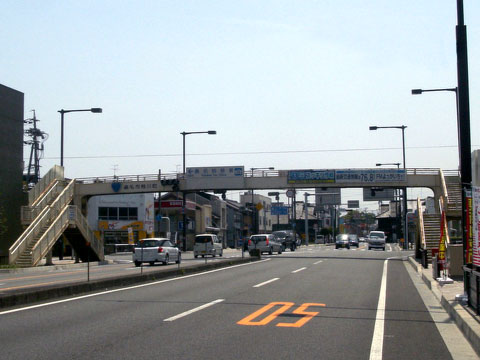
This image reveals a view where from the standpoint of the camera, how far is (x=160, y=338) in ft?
28.8

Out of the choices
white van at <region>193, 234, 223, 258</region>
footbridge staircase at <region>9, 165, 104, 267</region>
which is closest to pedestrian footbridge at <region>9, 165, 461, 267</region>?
footbridge staircase at <region>9, 165, 104, 267</region>

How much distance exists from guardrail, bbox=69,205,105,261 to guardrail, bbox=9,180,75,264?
1.12 meters

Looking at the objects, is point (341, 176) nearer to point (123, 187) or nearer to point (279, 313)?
point (123, 187)

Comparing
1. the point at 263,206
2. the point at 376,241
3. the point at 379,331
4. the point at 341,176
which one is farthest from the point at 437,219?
the point at 263,206

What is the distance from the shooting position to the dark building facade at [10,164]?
3534cm

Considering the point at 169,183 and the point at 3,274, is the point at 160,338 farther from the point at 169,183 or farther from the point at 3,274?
the point at 169,183

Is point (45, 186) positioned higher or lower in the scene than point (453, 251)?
higher

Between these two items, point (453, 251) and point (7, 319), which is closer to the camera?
point (7, 319)

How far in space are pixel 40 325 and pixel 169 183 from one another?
116 feet

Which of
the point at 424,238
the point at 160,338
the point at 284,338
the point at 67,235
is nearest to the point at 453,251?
the point at 424,238

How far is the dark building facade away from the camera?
35.3 metres

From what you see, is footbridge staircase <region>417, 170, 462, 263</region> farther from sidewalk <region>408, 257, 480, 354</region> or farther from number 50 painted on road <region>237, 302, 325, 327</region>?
number 50 painted on road <region>237, 302, 325, 327</region>

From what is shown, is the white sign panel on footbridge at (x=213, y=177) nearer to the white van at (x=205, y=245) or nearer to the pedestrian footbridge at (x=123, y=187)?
the pedestrian footbridge at (x=123, y=187)

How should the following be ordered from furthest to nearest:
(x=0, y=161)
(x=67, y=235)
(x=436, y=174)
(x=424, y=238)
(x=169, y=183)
A: (x=169, y=183) → (x=436, y=174) → (x=67, y=235) → (x=0, y=161) → (x=424, y=238)
